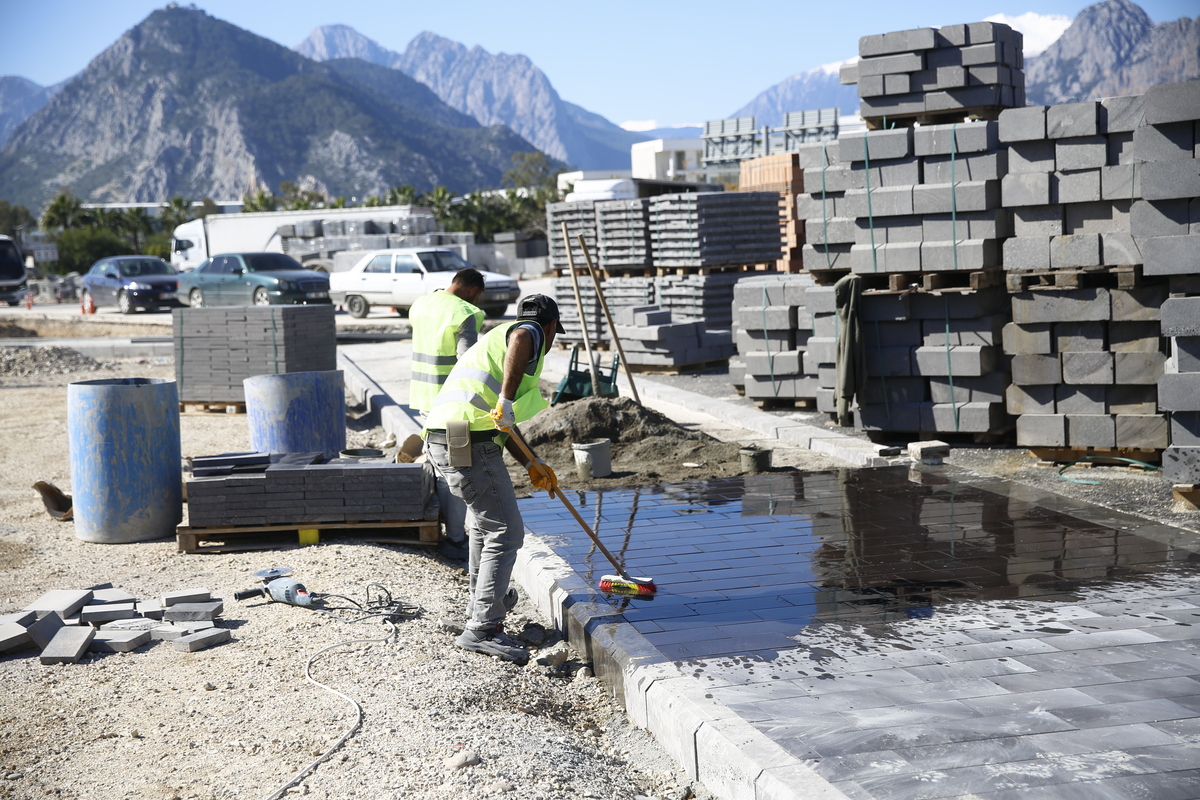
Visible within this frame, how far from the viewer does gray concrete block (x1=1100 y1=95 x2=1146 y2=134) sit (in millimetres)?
8359

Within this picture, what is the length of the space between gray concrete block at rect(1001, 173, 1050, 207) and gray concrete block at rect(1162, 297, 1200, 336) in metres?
1.78

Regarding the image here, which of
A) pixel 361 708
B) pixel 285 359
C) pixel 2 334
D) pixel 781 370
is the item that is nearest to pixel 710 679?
pixel 361 708

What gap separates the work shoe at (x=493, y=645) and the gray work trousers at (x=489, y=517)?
4 cm

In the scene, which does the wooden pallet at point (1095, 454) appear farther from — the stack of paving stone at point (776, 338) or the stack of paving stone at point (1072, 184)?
the stack of paving stone at point (776, 338)

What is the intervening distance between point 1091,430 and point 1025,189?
2155mm

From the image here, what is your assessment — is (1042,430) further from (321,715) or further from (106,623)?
(106,623)

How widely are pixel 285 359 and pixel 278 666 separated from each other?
30.3ft

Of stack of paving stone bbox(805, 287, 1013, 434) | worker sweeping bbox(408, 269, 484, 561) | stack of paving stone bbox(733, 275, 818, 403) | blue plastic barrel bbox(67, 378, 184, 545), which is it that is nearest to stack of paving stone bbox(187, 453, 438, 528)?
worker sweeping bbox(408, 269, 484, 561)

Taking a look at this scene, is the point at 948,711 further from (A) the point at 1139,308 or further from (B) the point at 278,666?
(A) the point at 1139,308

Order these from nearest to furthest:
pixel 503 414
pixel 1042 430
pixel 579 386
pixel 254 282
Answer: pixel 503 414, pixel 1042 430, pixel 579 386, pixel 254 282

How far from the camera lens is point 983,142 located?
30.0 ft

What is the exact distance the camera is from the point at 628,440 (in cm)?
1028

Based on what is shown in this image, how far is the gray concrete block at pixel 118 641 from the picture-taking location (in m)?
5.16

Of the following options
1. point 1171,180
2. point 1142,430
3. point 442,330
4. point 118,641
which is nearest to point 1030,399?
point 1142,430
